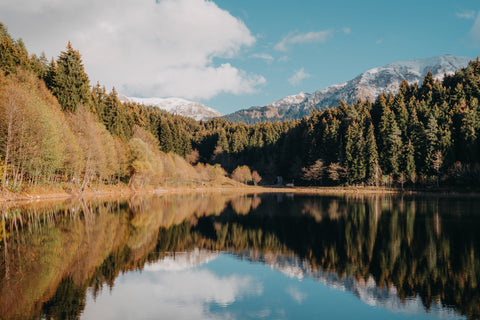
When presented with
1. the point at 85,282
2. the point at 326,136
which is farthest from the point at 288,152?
the point at 85,282

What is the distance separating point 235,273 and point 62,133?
129 feet

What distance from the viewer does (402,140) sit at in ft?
312

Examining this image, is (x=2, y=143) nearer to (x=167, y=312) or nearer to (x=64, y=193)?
(x=64, y=193)

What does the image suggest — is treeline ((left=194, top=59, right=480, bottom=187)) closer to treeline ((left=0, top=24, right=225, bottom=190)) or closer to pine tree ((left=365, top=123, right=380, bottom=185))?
pine tree ((left=365, top=123, right=380, bottom=185))

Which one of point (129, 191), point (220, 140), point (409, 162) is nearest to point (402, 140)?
point (409, 162)

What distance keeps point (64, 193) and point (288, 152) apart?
97.9 m

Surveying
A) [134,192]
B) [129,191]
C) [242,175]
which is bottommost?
[134,192]

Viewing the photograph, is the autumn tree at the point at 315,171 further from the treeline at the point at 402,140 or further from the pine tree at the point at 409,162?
the pine tree at the point at 409,162

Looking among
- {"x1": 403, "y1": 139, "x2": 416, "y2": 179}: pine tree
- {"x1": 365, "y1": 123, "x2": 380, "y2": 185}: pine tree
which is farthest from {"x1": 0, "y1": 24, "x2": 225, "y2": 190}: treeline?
{"x1": 403, "y1": 139, "x2": 416, "y2": 179}: pine tree

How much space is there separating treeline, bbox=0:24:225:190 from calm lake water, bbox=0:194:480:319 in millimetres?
18297

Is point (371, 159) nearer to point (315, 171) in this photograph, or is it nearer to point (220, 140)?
point (315, 171)

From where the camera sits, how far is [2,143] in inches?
1384

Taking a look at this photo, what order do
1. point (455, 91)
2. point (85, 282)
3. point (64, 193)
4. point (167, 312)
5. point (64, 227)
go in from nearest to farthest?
point (167, 312) → point (85, 282) → point (64, 227) → point (64, 193) → point (455, 91)

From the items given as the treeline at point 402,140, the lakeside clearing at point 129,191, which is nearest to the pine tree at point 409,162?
the treeline at point 402,140
